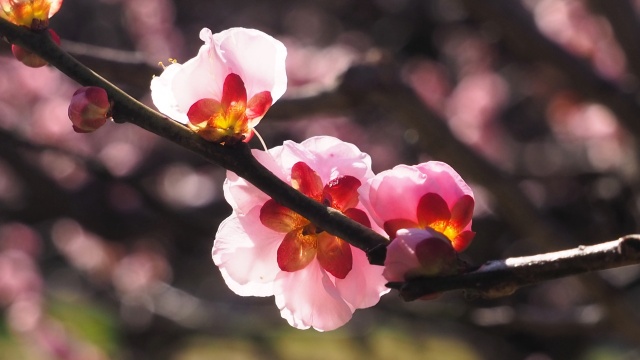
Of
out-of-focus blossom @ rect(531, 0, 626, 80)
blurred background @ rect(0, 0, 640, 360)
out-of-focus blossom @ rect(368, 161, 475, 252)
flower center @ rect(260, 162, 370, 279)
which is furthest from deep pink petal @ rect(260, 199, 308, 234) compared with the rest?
out-of-focus blossom @ rect(531, 0, 626, 80)

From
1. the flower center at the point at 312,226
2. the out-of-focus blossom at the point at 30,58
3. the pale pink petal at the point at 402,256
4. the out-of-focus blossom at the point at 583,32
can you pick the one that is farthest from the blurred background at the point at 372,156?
the pale pink petal at the point at 402,256

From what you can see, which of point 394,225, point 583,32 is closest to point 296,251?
point 394,225

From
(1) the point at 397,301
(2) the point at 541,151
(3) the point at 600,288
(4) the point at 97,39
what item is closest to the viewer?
(3) the point at 600,288

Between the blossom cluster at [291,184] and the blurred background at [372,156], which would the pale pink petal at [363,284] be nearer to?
the blossom cluster at [291,184]

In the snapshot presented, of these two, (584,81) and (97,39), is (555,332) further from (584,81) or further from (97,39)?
(97,39)

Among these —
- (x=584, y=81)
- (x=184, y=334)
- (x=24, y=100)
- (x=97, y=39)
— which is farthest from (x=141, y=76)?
(x=24, y=100)

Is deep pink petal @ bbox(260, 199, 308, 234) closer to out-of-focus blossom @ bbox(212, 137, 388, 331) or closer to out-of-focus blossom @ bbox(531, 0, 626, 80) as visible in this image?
out-of-focus blossom @ bbox(212, 137, 388, 331)
